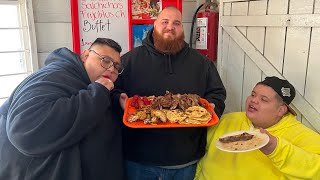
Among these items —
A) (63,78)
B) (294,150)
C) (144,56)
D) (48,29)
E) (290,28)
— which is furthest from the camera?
(48,29)

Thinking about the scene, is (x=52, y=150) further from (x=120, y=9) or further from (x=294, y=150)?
(x=120, y=9)

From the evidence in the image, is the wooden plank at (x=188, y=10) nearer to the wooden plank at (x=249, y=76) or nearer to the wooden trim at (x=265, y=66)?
the wooden trim at (x=265, y=66)

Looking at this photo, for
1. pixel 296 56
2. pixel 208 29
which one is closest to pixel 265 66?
pixel 296 56

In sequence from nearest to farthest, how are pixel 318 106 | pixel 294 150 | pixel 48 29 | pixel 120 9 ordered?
pixel 294 150
pixel 318 106
pixel 48 29
pixel 120 9

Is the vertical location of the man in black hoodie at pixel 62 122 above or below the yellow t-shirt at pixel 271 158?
above

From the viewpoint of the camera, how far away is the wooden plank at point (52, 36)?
1671 mm

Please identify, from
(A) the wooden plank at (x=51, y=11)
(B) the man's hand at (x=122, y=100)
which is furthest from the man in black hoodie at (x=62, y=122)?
(A) the wooden plank at (x=51, y=11)

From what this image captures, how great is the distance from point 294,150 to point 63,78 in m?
0.98

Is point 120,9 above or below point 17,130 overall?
above

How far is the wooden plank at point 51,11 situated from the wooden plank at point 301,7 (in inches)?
50.5

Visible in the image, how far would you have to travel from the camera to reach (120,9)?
182 cm

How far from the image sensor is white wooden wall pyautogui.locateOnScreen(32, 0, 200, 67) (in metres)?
1.65

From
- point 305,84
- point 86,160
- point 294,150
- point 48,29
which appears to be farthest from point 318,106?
point 48,29

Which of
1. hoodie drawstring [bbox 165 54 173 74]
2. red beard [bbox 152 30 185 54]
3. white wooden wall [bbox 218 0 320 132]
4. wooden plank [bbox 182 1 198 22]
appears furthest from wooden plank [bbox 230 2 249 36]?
hoodie drawstring [bbox 165 54 173 74]
